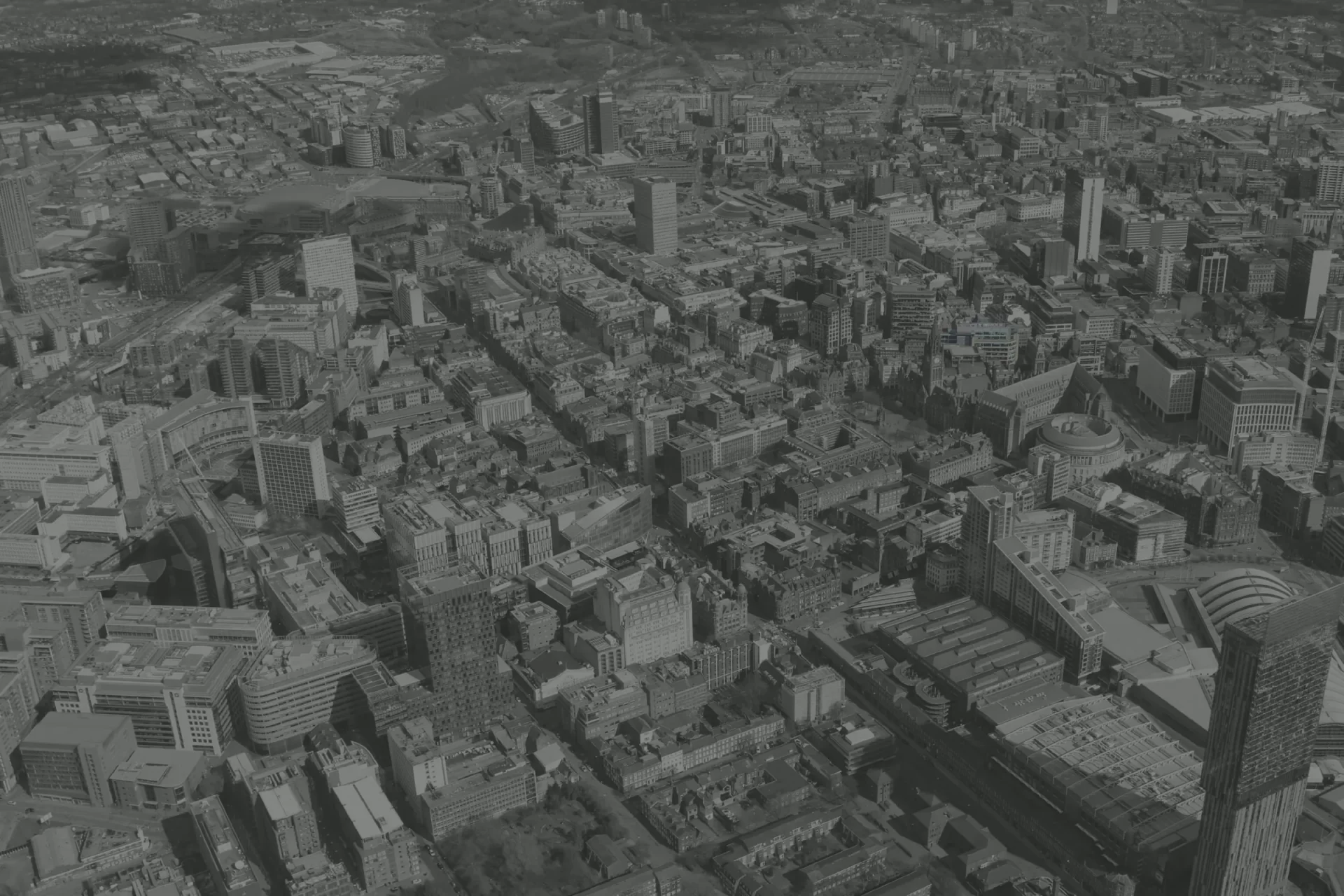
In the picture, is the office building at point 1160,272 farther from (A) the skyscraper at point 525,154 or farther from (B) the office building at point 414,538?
(A) the skyscraper at point 525,154

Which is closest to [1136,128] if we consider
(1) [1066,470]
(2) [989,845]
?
(1) [1066,470]

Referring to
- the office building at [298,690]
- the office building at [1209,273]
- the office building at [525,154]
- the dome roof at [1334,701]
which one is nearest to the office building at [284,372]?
the office building at [298,690]

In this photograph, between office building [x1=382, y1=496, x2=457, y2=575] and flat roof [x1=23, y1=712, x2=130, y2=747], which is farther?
office building [x1=382, y1=496, x2=457, y2=575]

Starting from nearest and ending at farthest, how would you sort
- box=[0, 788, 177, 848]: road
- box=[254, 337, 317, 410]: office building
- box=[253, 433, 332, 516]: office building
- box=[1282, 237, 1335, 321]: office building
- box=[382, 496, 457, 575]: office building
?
box=[0, 788, 177, 848]: road < box=[382, 496, 457, 575]: office building < box=[253, 433, 332, 516]: office building < box=[254, 337, 317, 410]: office building < box=[1282, 237, 1335, 321]: office building

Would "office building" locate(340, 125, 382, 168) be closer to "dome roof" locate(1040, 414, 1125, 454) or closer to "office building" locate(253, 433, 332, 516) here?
"office building" locate(253, 433, 332, 516)

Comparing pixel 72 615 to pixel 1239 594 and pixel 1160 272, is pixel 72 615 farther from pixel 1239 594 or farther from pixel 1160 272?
pixel 1160 272

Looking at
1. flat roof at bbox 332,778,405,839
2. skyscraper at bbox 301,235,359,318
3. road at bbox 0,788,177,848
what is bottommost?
road at bbox 0,788,177,848

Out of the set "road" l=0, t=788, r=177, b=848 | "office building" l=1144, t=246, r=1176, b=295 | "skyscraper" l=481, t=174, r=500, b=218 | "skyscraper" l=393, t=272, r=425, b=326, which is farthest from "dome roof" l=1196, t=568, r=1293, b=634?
"skyscraper" l=481, t=174, r=500, b=218

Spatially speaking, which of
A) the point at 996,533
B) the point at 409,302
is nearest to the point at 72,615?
the point at 409,302
